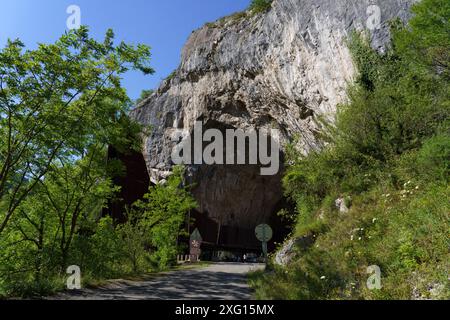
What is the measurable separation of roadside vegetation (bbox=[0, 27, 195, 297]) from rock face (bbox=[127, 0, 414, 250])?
966 cm

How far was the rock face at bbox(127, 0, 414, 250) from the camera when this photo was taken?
15.0 m

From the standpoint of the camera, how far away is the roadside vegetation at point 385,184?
5613 millimetres

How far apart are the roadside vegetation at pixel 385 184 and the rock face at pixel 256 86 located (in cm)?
163

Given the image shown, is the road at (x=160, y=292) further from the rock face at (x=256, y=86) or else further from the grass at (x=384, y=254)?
the rock face at (x=256, y=86)

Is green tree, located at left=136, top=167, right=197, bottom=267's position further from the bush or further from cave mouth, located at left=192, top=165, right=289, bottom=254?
the bush

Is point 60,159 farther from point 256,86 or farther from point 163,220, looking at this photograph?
point 256,86

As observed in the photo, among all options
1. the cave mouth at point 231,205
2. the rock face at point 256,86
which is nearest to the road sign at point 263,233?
the rock face at point 256,86

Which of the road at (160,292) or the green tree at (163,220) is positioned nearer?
the road at (160,292)

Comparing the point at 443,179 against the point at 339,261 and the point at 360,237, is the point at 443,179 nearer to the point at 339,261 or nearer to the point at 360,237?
the point at 360,237

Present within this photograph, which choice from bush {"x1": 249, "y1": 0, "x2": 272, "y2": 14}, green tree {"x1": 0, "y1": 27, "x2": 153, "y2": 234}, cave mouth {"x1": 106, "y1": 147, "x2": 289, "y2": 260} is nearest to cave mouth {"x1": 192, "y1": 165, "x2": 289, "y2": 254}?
cave mouth {"x1": 106, "y1": 147, "x2": 289, "y2": 260}

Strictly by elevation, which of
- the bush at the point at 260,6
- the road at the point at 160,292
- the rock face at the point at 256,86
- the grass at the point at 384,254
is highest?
the bush at the point at 260,6

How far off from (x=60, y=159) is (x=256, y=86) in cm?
1452

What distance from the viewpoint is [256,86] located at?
70.0 ft

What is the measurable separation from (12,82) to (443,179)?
31.8 ft
